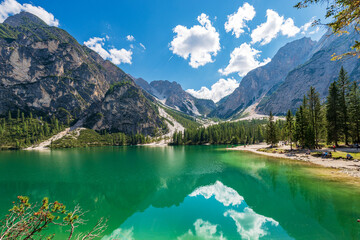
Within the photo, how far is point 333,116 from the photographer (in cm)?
4919

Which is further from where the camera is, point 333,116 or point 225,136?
point 225,136

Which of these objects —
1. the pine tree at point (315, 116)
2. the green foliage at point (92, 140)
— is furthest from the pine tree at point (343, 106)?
the green foliage at point (92, 140)

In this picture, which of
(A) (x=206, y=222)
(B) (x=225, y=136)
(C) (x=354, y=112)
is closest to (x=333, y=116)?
(C) (x=354, y=112)

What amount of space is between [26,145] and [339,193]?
207m

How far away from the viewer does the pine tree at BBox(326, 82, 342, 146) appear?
4798cm

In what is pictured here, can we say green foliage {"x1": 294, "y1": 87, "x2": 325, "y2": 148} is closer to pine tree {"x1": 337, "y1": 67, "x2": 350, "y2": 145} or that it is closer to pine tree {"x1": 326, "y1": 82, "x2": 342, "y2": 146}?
pine tree {"x1": 326, "y1": 82, "x2": 342, "y2": 146}

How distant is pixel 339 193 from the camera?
67.0ft

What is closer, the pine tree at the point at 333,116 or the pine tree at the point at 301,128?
the pine tree at the point at 333,116

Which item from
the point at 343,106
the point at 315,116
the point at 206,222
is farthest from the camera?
the point at 315,116

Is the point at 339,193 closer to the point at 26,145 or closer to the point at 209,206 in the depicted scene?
the point at 209,206

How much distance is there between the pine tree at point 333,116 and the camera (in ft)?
157

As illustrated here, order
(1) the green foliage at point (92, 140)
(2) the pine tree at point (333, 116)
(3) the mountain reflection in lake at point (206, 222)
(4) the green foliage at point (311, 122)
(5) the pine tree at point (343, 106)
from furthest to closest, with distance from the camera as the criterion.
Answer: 1. (1) the green foliage at point (92, 140)
2. (4) the green foliage at point (311, 122)
3. (2) the pine tree at point (333, 116)
4. (5) the pine tree at point (343, 106)
5. (3) the mountain reflection in lake at point (206, 222)

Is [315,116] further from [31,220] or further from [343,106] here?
[31,220]

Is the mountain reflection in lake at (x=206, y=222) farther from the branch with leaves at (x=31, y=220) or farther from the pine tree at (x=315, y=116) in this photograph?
the pine tree at (x=315, y=116)
